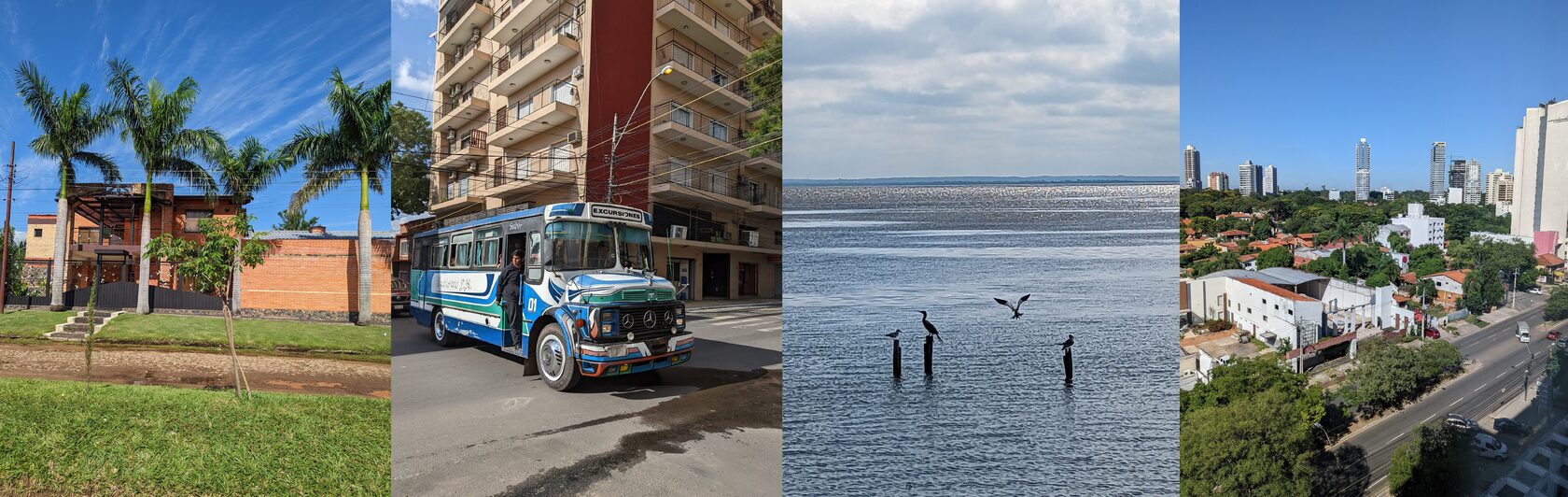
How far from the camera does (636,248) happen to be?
5.74ft

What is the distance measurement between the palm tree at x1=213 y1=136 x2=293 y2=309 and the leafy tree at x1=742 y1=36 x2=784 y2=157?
366 centimetres

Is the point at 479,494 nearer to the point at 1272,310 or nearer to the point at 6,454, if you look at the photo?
the point at 6,454

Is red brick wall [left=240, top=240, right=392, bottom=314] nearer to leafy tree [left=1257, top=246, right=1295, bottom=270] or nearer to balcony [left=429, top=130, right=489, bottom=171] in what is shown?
balcony [left=429, top=130, right=489, bottom=171]

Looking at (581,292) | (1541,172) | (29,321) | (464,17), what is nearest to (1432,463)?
(1541,172)

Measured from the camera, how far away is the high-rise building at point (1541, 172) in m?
2.50

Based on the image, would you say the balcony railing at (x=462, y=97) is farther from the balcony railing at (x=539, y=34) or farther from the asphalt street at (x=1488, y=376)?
the asphalt street at (x=1488, y=376)

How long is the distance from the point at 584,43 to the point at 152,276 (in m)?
5.85

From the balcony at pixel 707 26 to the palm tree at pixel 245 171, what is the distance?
11.3 ft

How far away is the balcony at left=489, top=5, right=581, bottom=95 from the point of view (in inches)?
74.9

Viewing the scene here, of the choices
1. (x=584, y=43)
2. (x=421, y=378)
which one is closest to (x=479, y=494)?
(x=421, y=378)

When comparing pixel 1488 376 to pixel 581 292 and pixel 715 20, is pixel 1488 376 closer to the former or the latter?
pixel 715 20

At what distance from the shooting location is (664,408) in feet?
5.94

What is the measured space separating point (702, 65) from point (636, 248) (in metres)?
0.60

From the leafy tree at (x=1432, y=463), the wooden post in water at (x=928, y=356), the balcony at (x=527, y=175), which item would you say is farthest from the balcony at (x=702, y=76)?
the wooden post in water at (x=928, y=356)
